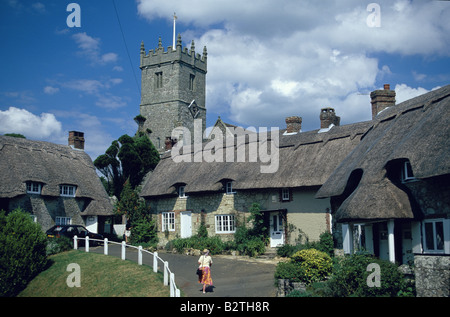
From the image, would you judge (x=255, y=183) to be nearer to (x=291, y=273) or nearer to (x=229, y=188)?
(x=229, y=188)

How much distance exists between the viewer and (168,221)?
32.3 meters

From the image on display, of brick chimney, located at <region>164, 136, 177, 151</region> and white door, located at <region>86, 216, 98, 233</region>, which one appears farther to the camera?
brick chimney, located at <region>164, 136, 177, 151</region>

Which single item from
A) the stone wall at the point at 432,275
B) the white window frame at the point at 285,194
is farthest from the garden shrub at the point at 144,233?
the stone wall at the point at 432,275

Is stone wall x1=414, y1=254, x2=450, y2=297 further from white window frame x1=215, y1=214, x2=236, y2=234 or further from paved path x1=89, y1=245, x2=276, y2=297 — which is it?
white window frame x1=215, y1=214, x2=236, y2=234

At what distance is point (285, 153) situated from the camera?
2777 cm

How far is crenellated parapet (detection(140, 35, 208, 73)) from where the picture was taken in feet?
210

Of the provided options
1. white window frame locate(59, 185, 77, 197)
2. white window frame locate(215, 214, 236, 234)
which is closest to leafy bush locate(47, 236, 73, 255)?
white window frame locate(59, 185, 77, 197)

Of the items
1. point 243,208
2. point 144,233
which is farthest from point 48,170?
point 243,208

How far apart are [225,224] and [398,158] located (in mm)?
14389

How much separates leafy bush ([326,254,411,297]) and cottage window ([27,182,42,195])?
22493mm

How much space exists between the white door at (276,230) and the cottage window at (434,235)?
35.5 ft

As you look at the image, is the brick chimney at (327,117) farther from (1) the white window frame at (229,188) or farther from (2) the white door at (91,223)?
(2) the white door at (91,223)
